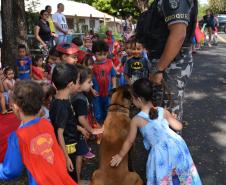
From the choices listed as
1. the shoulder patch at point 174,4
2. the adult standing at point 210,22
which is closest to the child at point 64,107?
the shoulder patch at point 174,4

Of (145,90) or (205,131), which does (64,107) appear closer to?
(145,90)

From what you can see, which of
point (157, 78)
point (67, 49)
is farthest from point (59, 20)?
point (157, 78)

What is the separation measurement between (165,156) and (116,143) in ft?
2.11

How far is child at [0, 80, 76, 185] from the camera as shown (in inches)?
81.2

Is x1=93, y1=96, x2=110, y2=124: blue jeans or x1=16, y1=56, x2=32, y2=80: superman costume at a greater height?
x1=16, y1=56, x2=32, y2=80: superman costume

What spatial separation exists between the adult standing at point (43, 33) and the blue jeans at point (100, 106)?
3.80 metres

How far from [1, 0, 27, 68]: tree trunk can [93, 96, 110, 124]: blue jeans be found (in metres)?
2.98

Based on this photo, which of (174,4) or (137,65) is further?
(137,65)

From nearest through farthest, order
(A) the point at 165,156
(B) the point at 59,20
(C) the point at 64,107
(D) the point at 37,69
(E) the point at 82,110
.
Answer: (C) the point at 64,107 < (A) the point at 165,156 < (E) the point at 82,110 < (D) the point at 37,69 < (B) the point at 59,20

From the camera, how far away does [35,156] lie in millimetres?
2129

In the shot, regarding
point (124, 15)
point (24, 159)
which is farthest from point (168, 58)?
point (124, 15)

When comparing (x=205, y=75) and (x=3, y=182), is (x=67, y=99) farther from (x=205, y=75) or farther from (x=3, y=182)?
(x=205, y=75)

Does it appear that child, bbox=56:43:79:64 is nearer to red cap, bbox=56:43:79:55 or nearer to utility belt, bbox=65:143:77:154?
red cap, bbox=56:43:79:55

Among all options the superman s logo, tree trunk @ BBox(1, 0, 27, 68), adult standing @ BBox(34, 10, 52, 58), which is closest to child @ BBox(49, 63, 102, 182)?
the superman s logo
